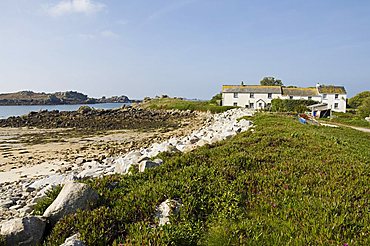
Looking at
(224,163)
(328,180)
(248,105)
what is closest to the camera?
(328,180)

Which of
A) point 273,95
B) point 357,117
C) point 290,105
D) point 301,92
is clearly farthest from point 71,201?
point 301,92

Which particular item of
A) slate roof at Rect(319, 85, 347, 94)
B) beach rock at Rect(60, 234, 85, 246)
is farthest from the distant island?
beach rock at Rect(60, 234, 85, 246)

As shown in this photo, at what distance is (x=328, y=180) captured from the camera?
19.3 feet

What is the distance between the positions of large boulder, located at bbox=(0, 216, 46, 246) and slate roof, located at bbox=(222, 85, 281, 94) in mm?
56080

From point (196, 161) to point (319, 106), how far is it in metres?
36.7

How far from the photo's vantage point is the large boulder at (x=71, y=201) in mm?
4618

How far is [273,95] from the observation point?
56.3m

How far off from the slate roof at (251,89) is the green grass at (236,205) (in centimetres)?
5162

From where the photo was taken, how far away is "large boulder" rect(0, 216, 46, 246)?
3.96 m

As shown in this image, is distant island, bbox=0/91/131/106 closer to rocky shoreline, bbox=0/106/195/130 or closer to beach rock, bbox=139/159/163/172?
rocky shoreline, bbox=0/106/195/130

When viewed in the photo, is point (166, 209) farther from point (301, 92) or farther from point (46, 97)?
point (46, 97)

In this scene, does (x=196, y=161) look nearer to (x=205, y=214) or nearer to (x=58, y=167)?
(x=205, y=214)

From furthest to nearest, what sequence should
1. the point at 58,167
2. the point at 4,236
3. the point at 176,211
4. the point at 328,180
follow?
the point at 58,167 < the point at 328,180 < the point at 176,211 < the point at 4,236

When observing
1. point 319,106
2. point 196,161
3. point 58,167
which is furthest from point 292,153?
point 319,106
